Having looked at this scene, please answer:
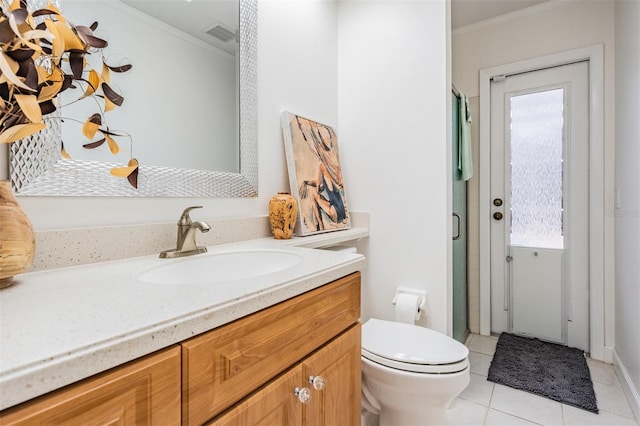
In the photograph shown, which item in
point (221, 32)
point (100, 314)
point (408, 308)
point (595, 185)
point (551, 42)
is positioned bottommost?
point (408, 308)

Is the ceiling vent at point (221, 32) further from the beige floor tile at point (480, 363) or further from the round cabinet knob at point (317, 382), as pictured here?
the beige floor tile at point (480, 363)

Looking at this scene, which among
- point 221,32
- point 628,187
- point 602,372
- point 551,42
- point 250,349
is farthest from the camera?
point 551,42

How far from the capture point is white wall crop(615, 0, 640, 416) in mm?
1562

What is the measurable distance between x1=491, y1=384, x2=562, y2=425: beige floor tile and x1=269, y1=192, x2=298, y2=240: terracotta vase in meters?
1.43

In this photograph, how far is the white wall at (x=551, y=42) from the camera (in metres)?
2.03

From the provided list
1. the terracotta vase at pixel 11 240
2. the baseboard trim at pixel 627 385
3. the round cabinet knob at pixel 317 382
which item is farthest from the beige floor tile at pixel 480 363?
the terracotta vase at pixel 11 240

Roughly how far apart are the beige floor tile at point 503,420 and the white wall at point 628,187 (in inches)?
Result: 21.6

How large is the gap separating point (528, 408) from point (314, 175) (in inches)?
64.2

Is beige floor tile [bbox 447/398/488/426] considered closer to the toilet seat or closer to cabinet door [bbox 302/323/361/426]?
the toilet seat

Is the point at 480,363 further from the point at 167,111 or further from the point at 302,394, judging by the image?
the point at 167,111

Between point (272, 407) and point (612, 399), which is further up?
point (272, 407)

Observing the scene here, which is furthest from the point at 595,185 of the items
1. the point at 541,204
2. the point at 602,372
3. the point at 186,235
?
the point at 186,235

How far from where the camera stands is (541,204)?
231 cm

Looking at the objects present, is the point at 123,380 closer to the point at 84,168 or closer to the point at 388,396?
the point at 84,168
